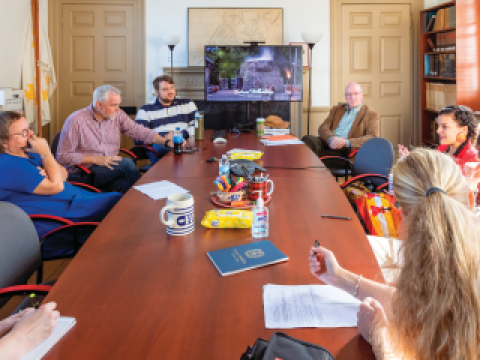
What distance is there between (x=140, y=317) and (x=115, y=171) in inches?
99.8

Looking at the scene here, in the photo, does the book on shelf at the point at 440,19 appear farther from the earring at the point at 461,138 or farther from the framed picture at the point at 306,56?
the earring at the point at 461,138

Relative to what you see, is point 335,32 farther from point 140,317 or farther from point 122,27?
point 140,317

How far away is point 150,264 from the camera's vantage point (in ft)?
4.31

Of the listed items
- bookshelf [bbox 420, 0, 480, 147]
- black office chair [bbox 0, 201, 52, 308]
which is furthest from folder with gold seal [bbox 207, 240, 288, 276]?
bookshelf [bbox 420, 0, 480, 147]

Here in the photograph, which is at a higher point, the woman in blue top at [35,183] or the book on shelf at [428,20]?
the book on shelf at [428,20]

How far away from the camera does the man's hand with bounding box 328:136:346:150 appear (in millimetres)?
4301

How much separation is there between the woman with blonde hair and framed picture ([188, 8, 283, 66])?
5.21 m

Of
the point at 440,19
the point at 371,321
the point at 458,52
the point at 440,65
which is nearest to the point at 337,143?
the point at 458,52

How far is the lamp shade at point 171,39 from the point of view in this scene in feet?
17.5

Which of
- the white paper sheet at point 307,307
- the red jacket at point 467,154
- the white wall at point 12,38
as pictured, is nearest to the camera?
the white paper sheet at point 307,307

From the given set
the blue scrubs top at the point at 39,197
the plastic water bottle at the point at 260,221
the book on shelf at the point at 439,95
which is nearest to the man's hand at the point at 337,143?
the book on shelf at the point at 439,95

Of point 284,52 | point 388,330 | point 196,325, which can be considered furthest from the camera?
point 284,52

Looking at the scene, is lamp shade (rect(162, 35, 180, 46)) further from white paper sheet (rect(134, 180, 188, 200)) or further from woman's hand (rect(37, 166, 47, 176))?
white paper sheet (rect(134, 180, 188, 200))

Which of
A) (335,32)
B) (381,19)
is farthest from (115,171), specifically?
(381,19)
